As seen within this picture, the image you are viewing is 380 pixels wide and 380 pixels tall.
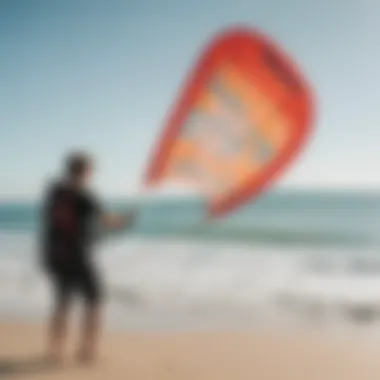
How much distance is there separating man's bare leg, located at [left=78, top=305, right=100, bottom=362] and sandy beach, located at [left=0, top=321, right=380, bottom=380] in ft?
0.09

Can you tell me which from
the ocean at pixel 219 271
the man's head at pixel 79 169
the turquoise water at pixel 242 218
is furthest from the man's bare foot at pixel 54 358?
the man's head at pixel 79 169

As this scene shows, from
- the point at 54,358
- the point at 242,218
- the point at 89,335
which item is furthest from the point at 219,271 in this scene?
the point at 54,358

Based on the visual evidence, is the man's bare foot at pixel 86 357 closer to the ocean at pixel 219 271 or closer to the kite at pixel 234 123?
the ocean at pixel 219 271

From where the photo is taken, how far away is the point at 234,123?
6.59 ft

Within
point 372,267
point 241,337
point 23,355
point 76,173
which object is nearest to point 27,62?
point 76,173

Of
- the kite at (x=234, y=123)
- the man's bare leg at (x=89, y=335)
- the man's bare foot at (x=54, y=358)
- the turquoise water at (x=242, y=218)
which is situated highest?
the kite at (x=234, y=123)

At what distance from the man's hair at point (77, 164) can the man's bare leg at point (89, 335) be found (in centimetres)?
35

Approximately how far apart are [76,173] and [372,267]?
0.87 m

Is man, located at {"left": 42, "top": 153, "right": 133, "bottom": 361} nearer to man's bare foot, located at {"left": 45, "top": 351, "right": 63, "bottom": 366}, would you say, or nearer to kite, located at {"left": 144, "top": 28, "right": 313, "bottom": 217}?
man's bare foot, located at {"left": 45, "top": 351, "right": 63, "bottom": 366}

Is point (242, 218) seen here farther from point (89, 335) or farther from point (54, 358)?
point (54, 358)

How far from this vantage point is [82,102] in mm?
1943

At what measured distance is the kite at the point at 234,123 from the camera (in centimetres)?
195

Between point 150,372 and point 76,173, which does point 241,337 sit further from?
point 76,173

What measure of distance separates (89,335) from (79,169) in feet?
1.44
